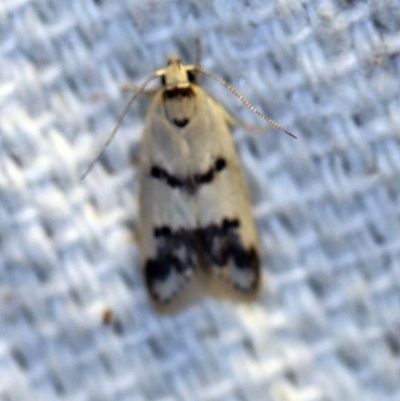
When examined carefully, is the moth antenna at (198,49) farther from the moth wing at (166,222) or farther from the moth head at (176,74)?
the moth wing at (166,222)

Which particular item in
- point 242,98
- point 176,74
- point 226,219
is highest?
point 176,74

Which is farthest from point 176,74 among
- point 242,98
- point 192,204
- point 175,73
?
point 192,204

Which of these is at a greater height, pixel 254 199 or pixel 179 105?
pixel 179 105

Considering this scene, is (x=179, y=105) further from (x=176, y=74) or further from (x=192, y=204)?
(x=192, y=204)

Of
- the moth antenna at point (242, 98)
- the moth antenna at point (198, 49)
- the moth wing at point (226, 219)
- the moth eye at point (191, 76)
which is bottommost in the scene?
the moth wing at point (226, 219)

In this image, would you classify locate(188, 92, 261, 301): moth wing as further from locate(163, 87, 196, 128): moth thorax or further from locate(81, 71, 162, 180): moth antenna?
locate(81, 71, 162, 180): moth antenna

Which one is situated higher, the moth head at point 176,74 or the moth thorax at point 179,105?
the moth head at point 176,74

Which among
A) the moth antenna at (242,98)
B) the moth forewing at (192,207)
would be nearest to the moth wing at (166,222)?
the moth forewing at (192,207)

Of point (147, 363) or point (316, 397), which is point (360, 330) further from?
point (147, 363)
